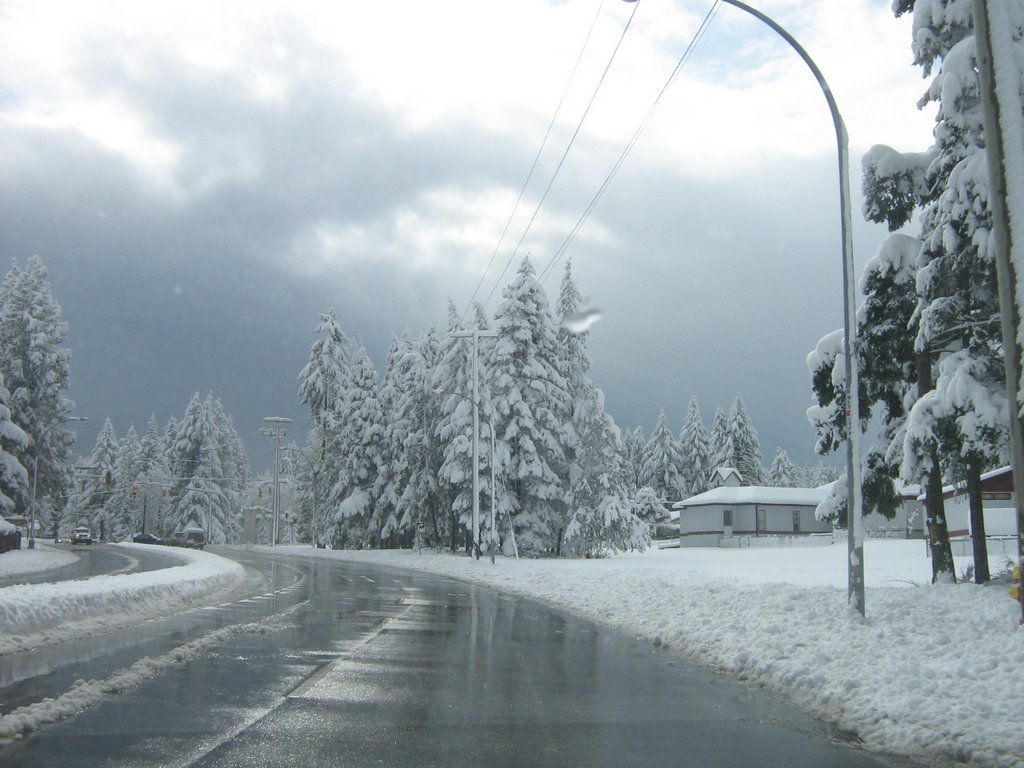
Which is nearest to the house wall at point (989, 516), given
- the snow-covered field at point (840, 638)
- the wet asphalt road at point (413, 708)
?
the snow-covered field at point (840, 638)

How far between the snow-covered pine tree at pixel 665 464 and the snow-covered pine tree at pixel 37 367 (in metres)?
61.9

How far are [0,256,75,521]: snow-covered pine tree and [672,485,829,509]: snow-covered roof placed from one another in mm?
48014

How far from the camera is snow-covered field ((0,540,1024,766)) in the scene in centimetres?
791

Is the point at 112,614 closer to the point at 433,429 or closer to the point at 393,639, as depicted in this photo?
the point at 393,639

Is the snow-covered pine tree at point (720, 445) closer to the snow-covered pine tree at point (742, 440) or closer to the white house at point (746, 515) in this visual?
the snow-covered pine tree at point (742, 440)

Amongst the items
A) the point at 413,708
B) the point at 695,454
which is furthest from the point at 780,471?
the point at 413,708

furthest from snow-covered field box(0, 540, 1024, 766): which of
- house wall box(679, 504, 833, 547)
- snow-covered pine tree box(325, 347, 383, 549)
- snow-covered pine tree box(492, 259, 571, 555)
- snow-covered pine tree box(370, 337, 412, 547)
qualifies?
house wall box(679, 504, 833, 547)

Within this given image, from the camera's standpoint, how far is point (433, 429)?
199ft

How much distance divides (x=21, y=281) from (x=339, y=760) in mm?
65471

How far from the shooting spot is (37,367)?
6156cm

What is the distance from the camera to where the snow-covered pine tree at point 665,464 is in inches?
4072

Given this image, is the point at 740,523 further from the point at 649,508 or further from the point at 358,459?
the point at 358,459

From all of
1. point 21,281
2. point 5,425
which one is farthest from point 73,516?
point 5,425

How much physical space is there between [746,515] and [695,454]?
102 feet
